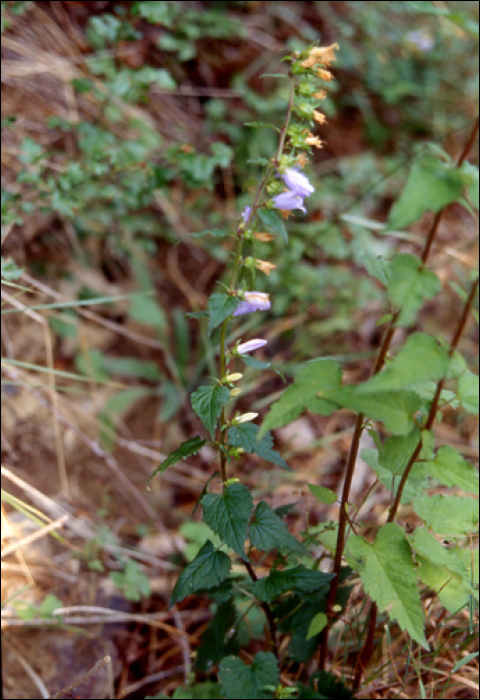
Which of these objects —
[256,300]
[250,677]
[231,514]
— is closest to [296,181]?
[256,300]

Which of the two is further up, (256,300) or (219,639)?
(256,300)

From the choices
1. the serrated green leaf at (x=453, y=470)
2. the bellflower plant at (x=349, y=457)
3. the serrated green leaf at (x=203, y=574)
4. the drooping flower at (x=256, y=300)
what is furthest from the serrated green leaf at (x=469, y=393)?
the serrated green leaf at (x=203, y=574)

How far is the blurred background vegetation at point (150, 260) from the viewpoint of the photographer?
2053 millimetres

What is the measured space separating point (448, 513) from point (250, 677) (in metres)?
0.59

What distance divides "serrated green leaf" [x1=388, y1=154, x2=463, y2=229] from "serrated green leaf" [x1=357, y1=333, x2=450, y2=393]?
22 centimetres

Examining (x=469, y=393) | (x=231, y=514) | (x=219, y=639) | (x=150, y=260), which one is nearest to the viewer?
(x=469, y=393)

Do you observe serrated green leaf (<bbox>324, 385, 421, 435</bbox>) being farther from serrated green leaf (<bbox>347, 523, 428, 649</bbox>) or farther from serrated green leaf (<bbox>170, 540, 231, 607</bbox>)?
serrated green leaf (<bbox>170, 540, 231, 607</bbox>)

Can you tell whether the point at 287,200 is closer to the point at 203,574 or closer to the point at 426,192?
the point at 426,192

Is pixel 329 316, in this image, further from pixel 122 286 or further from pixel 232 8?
pixel 232 8

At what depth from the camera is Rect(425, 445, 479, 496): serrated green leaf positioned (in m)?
1.07

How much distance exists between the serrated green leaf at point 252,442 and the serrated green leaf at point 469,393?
14.7 inches

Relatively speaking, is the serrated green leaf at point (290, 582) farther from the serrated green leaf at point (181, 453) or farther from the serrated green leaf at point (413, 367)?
the serrated green leaf at point (413, 367)

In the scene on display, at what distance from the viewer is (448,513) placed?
1260 millimetres

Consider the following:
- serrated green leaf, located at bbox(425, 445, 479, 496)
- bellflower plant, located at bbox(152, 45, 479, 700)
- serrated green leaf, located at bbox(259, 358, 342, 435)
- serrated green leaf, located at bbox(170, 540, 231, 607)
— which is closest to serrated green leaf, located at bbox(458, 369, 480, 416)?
bellflower plant, located at bbox(152, 45, 479, 700)
